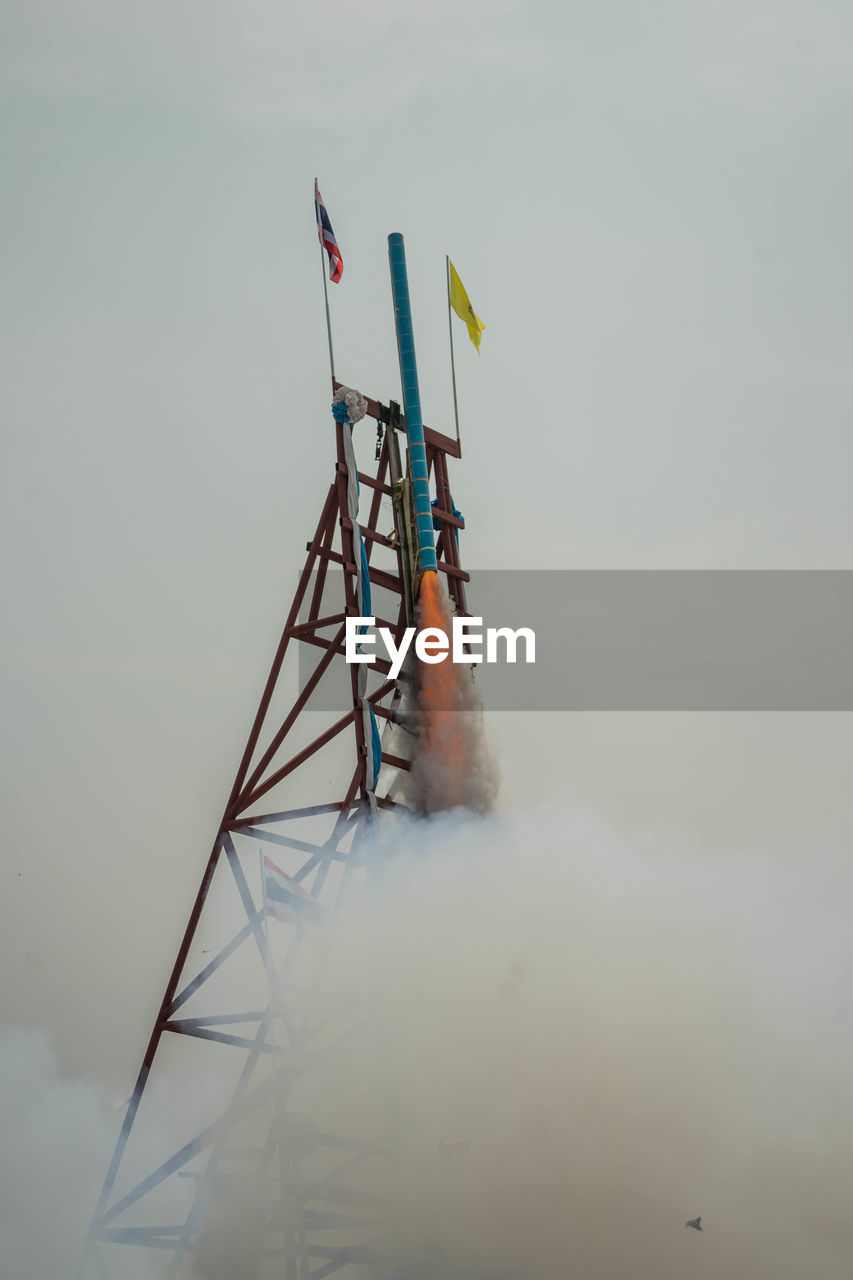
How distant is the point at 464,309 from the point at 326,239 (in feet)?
13.6

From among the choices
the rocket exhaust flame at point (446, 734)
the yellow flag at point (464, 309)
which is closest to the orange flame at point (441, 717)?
the rocket exhaust flame at point (446, 734)

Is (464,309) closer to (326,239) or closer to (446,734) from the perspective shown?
(326,239)

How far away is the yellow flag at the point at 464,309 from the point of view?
4206 cm

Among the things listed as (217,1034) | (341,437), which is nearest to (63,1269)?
(217,1034)

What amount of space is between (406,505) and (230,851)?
952 centimetres

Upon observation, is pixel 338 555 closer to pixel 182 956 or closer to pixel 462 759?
pixel 462 759

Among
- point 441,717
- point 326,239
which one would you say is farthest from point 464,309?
point 441,717

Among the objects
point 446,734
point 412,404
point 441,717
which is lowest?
point 446,734

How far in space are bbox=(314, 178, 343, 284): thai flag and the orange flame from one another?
333 inches

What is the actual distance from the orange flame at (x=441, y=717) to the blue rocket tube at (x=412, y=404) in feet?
2.85

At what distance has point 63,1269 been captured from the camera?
36.4 m

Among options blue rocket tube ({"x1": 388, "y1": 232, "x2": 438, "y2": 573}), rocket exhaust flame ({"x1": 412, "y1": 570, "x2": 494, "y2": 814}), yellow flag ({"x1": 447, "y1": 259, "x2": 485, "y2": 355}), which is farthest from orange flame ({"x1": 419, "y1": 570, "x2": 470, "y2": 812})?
yellow flag ({"x1": 447, "y1": 259, "x2": 485, "y2": 355})

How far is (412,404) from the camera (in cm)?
3934

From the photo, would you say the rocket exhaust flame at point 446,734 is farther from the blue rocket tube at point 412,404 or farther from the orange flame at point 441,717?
the blue rocket tube at point 412,404
